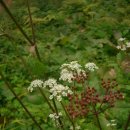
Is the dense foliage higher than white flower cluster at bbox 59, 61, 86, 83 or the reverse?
the reverse

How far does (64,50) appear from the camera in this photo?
5.25 metres

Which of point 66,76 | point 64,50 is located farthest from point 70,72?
point 64,50

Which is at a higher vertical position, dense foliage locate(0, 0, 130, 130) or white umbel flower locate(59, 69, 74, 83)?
white umbel flower locate(59, 69, 74, 83)

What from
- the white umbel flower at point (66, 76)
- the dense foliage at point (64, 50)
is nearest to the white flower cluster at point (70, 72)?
the white umbel flower at point (66, 76)

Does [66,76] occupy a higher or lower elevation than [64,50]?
higher

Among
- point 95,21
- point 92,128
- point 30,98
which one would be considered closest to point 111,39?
point 95,21

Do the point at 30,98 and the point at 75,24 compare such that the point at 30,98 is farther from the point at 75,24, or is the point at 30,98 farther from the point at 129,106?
the point at 75,24

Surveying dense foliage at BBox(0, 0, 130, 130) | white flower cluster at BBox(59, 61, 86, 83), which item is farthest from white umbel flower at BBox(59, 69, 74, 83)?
dense foliage at BBox(0, 0, 130, 130)

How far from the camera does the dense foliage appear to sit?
369cm

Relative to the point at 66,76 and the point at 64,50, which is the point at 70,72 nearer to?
the point at 66,76

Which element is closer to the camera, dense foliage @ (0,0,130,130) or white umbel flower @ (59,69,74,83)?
white umbel flower @ (59,69,74,83)

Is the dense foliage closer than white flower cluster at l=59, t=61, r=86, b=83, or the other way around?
white flower cluster at l=59, t=61, r=86, b=83

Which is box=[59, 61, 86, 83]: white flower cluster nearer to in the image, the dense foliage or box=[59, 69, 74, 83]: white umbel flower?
box=[59, 69, 74, 83]: white umbel flower

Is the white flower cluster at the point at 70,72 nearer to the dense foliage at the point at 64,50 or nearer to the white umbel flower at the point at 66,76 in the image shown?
the white umbel flower at the point at 66,76
